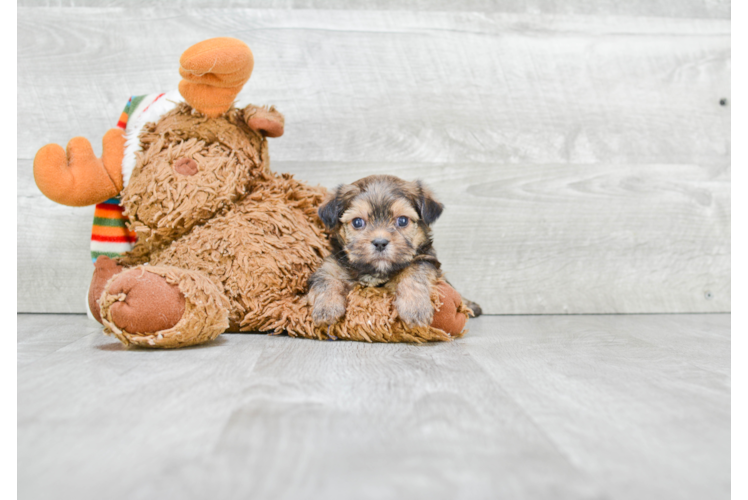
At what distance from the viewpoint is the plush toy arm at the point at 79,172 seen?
1.80 m

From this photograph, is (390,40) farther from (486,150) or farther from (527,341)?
(527,341)

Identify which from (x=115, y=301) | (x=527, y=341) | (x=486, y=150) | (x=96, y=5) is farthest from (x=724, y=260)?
(x=96, y=5)

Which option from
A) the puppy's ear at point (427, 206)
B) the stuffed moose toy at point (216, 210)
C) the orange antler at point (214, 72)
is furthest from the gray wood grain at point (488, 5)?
the puppy's ear at point (427, 206)

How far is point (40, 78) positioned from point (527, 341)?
231 cm

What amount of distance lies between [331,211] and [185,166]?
20.1 inches

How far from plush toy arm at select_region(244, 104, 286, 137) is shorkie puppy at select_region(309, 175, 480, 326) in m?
0.31

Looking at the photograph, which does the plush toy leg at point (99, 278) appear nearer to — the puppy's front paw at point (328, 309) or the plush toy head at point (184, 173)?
the plush toy head at point (184, 173)

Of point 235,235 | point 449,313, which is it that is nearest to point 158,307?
point 235,235

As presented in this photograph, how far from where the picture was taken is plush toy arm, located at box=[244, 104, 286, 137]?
74.4 inches

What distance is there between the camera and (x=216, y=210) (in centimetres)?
186

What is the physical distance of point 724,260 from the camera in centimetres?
265

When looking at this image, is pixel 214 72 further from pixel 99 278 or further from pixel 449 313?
pixel 449 313

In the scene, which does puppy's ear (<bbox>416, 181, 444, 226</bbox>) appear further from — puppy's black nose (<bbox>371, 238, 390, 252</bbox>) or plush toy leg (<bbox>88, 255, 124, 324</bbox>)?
plush toy leg (<bbox>88, 255, 124, 324</bbox>)

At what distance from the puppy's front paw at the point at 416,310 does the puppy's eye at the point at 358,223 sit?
26 centimetres
